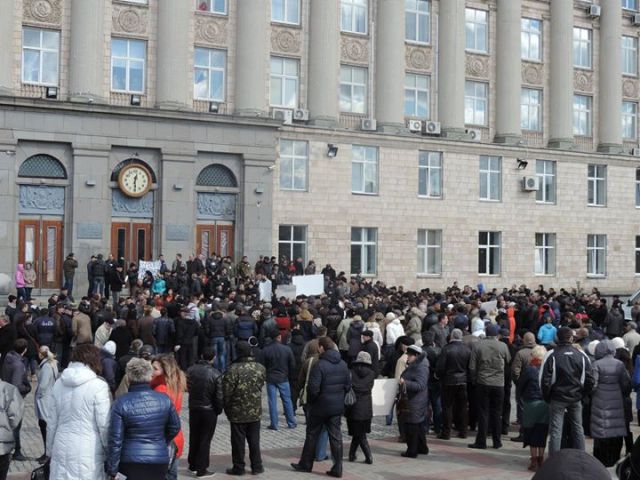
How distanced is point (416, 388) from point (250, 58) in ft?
79.8

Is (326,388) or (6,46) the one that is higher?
(6,46)

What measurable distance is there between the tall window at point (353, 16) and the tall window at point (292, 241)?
8.58 m

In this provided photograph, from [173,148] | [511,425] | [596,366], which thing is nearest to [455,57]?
[173,148]

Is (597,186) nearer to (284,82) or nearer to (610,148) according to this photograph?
(610,148)

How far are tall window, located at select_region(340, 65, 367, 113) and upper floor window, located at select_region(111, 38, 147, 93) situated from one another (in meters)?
8.40

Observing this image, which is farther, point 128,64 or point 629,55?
point 629,55

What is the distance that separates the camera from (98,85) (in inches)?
1293

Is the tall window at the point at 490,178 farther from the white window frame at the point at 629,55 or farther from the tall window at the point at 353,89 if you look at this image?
the white window frame at the point at 629,55

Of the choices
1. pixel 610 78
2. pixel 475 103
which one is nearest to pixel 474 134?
pixel 475 103

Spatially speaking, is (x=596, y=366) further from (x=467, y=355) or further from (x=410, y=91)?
(x=410, y=91)

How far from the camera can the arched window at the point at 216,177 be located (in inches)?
1374

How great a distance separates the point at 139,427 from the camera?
830 centimetres

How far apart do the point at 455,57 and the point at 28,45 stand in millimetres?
17922

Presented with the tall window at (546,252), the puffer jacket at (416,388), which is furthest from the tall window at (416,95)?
the puffer jacket at (416,388)
